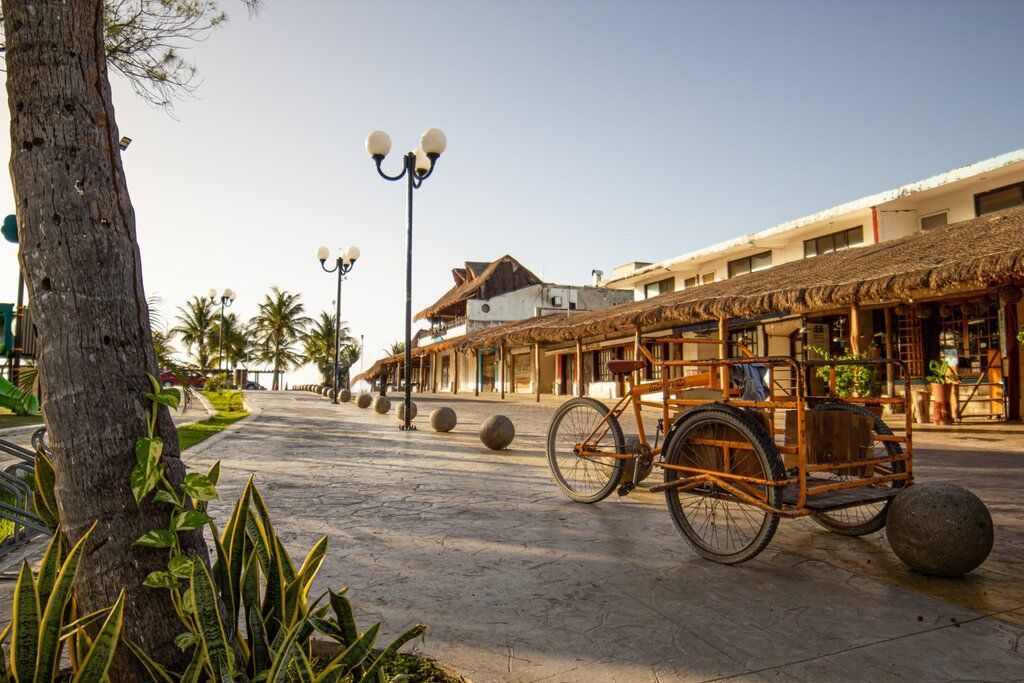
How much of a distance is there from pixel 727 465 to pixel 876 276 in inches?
366

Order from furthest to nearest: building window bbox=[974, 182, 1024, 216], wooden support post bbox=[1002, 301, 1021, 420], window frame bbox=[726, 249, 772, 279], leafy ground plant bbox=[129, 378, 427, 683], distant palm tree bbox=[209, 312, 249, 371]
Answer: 1. distant palm tree bbox=[209, 312, 249, 371]
2. window frame bbox=[726, 249, 772, 279]
3. building window bbox=[974, 182, 1024, 216]
4. wooden support post bbox=[1002, 301, 1021, 420]
5. leafy ground plant bbox=[129, 378, 427, 683]

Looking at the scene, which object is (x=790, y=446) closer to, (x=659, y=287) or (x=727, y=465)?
(x=727, y=465)

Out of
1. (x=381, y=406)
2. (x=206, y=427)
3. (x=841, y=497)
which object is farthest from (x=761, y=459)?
(x=381, y=406)

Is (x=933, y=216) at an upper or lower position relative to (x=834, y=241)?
upper

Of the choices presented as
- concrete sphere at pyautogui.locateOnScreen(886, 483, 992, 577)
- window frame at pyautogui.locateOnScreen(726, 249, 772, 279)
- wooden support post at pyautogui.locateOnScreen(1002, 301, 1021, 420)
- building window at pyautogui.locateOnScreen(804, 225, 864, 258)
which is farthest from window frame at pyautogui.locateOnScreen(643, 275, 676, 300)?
concrete sphere at pyautogui.locateOnScreen(886, 483, 992, 577)

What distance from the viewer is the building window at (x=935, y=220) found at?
16.0 metres

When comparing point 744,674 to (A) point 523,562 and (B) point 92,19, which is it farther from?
(B) point 92,19

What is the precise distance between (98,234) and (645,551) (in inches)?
121

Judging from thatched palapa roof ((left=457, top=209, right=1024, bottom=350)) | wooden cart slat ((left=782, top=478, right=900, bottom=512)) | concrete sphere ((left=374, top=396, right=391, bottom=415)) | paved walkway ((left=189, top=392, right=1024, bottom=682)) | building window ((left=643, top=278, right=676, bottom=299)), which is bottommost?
paved walkway ((left=189, top=392, right=1024, bottom=682))

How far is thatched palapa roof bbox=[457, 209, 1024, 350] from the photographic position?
9547 mm

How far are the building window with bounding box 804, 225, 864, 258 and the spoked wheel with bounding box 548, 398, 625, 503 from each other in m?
15.2

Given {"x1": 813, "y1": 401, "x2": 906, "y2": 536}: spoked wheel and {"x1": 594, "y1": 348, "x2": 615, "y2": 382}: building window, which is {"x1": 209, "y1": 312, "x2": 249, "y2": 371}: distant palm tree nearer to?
{"x1": 594, "y1": 348, "x2": 615, "y2": 382}: building window

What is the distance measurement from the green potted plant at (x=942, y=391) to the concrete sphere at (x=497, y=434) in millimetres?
9085

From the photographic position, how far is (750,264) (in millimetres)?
21266
